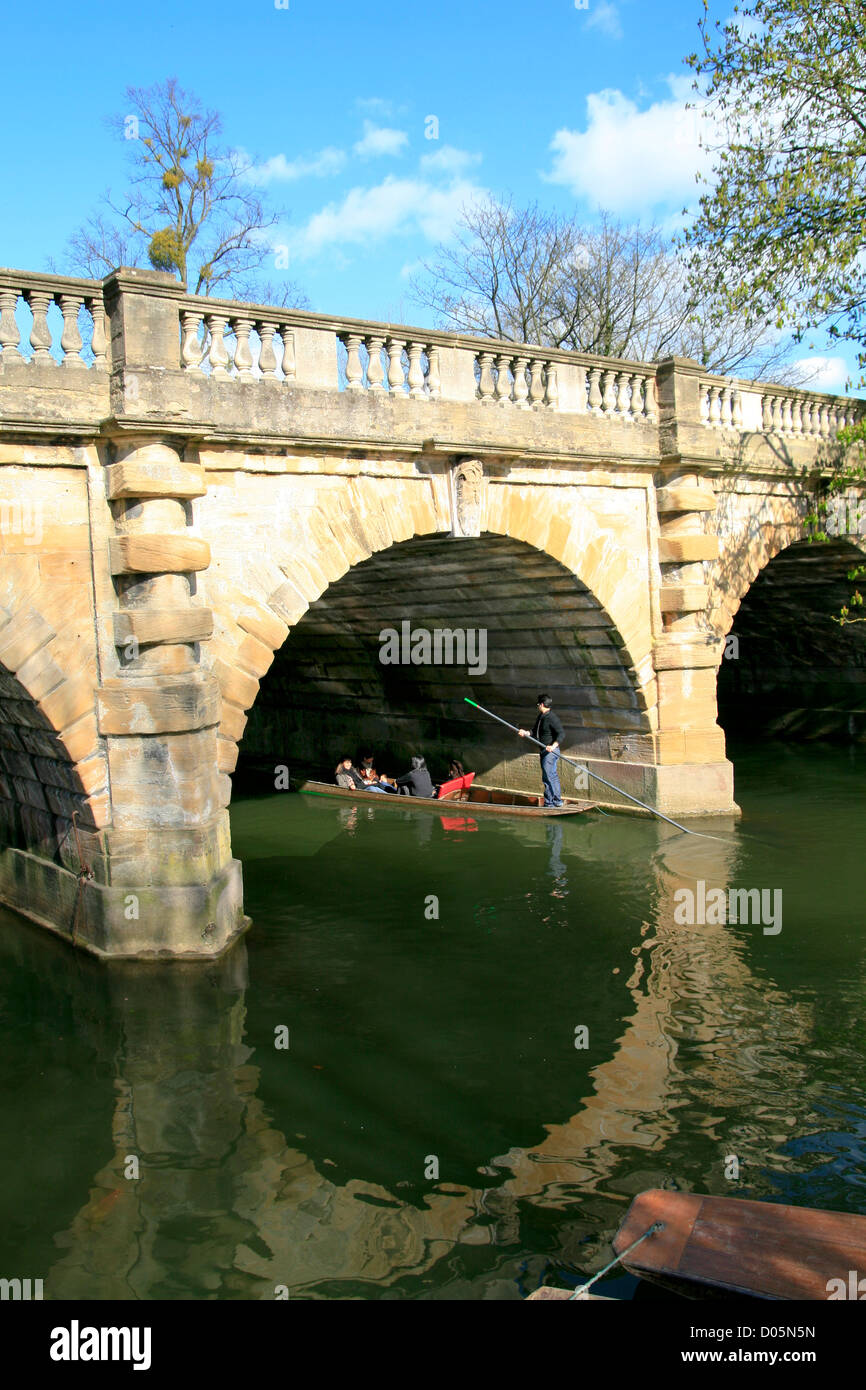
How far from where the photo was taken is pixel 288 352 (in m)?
8.65

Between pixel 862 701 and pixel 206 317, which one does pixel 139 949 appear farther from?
pixel 862 701

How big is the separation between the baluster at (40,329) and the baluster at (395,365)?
9.84ft

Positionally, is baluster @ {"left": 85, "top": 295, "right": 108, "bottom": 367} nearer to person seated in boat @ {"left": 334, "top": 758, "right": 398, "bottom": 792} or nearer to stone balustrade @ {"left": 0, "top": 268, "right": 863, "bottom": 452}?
stone balustrade @ {"left": 0, "top": 268, "right": 863, "bottom": 452}

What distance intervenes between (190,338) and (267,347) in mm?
713

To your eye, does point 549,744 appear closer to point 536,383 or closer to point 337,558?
point 536,383

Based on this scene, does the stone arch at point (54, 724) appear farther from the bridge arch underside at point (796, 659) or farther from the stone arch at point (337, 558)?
the bridge arch underside at point (796, 659)

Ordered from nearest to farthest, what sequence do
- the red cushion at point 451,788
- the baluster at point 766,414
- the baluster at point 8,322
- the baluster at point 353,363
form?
1. the baluster at point 8,322
2. the baluster at point 353,363
3. the baluster at point 766,414
4. the red cushion at point 451,788

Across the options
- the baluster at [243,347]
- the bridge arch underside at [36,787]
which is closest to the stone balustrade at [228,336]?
the baluster at [243,347]

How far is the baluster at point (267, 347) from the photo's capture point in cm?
848

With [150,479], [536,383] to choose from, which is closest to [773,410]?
[536,383]

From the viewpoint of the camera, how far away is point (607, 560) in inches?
460

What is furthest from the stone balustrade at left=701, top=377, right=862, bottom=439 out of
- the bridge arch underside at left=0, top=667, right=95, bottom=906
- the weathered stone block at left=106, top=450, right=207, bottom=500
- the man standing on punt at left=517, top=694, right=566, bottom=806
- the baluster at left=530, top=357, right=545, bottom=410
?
the bridge arch underside at left=0, top=667, right=95, bottom=906

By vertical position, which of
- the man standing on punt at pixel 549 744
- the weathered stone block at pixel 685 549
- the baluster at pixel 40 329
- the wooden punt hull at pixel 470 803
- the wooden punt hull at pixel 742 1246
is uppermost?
the baluster at pixel 40 329
